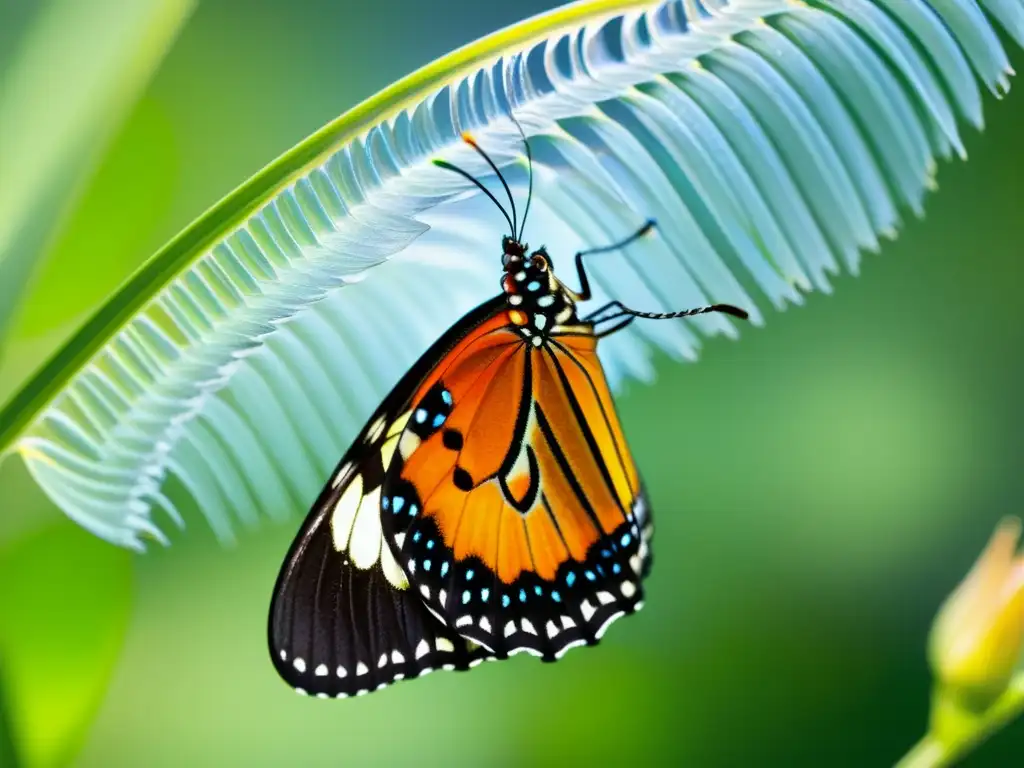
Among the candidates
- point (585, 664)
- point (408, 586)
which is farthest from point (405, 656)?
point (585, 664)

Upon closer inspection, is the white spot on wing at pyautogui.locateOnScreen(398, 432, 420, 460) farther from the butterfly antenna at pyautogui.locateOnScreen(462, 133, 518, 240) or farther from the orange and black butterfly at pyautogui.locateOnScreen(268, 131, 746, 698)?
the butterfly antenna at pyautogui.locateOnScreen(462, 133, 518, 240)

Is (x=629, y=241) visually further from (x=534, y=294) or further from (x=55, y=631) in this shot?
(x=55, y=631)

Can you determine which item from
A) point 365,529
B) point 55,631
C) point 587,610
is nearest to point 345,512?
point 365,529

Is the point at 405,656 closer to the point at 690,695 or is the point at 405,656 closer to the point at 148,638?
the point at 148,638

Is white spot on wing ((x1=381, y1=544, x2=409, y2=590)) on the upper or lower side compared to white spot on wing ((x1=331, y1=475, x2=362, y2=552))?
lower

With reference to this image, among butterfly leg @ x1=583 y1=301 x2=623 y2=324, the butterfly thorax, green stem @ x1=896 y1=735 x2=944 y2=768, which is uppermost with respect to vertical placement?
the butterfly thorax

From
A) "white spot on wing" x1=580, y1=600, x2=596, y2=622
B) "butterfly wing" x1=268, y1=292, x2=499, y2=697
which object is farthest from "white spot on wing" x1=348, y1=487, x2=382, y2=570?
"white spot on wing" x1=580, y1=600, x2=596, y2=622

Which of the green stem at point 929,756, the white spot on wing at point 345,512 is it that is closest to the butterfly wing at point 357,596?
the white spot on wing at point 345,512
